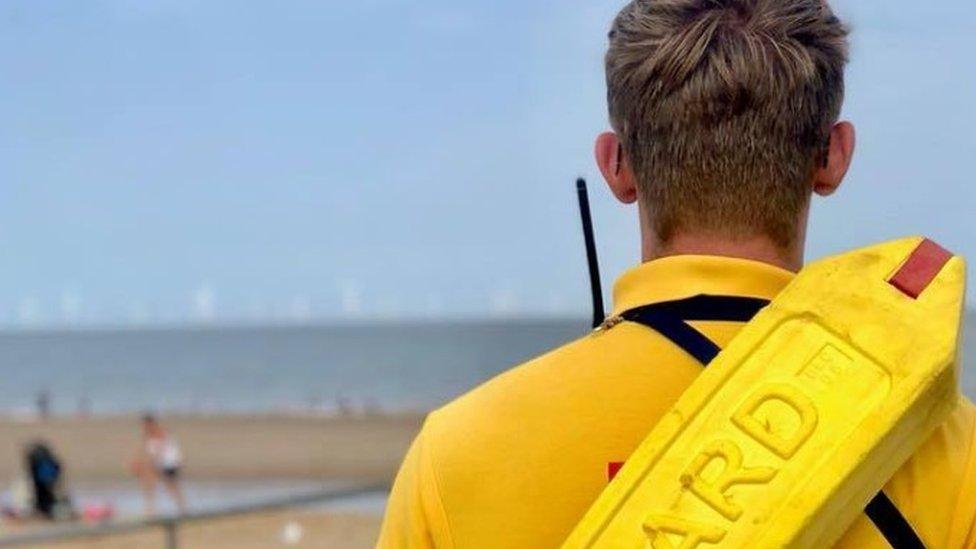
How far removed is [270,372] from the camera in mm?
72125

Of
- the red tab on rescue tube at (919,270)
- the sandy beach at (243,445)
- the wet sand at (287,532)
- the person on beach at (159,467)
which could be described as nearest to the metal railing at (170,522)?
the red tab on rescue tube at (919,270)

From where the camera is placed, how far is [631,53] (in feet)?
4.93

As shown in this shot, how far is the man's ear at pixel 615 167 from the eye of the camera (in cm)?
159

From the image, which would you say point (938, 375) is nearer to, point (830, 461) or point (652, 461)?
point (830, 461)

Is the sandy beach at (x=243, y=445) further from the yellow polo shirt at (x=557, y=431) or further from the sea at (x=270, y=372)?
the yellow polo shirt at (x=557, y=431)

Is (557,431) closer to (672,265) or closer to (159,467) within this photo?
(672,265)

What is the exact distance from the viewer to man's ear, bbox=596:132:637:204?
1.59 metres

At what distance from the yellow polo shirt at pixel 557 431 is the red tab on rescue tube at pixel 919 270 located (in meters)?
0.13

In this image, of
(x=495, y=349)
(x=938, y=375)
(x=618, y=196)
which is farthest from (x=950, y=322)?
(x=495, y=349)

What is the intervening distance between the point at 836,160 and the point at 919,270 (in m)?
0.18

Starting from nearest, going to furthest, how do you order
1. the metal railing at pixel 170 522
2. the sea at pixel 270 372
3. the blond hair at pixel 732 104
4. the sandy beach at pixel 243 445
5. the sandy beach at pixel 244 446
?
the blond hair at pixel 732 104 < the metal railing at pixel 170 522 < the sandy beach at pixel 244 446 < the sandy beach at pixel 243 445 < the sea at pixel 270 372

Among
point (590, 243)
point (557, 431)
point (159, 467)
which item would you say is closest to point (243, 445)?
point (159, 467)

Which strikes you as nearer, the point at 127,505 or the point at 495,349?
the point at 127,505

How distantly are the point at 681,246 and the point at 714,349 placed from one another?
13 centimetres
